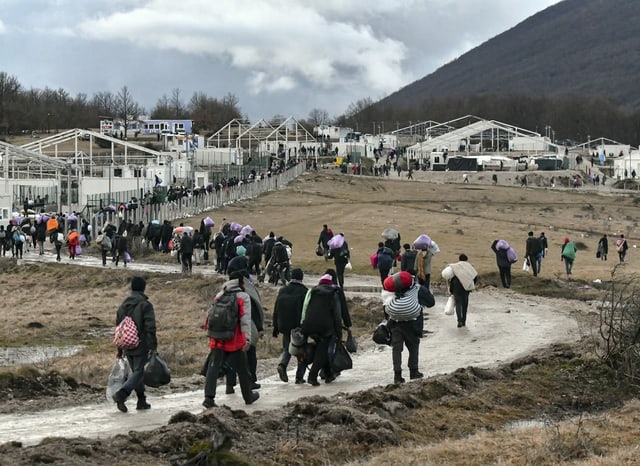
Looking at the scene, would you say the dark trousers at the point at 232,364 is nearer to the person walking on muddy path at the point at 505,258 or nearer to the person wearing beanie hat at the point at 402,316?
the person wearing beanie hat at the point at 402,316

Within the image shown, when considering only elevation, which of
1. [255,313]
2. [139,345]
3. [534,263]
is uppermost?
[255,313]

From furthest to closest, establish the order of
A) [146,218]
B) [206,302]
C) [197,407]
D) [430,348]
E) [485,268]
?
1. [146,218]
2. [485,268]
3. [206,302]
4. [430,348]
5. [197,407]

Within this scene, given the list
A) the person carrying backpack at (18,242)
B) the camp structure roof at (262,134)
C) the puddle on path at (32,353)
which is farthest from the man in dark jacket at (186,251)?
the camp structure roof at (262,134)

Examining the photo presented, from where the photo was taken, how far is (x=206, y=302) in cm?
2812

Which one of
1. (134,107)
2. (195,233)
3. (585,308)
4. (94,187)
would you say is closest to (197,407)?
(585,308)

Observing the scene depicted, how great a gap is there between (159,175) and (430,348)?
61.5m

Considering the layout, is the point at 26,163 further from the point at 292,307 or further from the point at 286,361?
the point at 292,307

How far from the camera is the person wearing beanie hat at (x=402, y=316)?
1498 cm

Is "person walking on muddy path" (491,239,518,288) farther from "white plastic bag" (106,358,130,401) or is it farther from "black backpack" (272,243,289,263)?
"white plastic bag" (106,358,130,401)

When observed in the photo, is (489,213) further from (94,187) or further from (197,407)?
(197,407)

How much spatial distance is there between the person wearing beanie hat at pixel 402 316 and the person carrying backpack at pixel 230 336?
2535 millimetres

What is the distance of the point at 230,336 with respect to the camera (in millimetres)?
12852

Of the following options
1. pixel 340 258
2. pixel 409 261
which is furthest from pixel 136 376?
pixel 340 258

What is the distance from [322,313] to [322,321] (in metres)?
0.10
